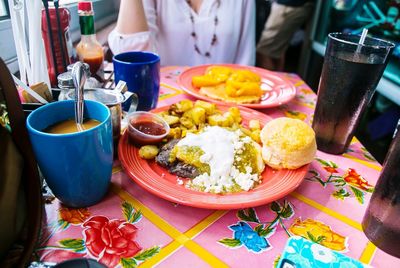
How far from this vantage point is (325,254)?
0.49 m

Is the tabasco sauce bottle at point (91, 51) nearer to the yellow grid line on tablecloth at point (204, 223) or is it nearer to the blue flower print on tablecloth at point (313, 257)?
the yellow grid line on tablecloth at point (204, 223)

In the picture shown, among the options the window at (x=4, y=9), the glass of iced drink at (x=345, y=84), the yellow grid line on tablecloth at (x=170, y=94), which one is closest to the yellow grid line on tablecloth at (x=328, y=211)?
the glass of iced drink at (x=345, y=84)

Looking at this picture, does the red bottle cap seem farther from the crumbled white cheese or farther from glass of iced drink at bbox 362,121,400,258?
glass of iced drink at bbox 362,121,400,258

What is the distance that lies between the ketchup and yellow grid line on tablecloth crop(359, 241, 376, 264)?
498 mm

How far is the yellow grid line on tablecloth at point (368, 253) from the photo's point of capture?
527 millimetres

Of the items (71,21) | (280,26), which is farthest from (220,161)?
(280,26)

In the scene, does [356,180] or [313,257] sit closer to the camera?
[313,257]

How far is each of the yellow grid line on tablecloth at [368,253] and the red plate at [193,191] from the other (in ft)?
0.54

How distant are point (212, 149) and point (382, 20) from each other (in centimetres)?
202

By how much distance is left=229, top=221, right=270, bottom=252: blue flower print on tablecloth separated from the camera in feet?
1.78

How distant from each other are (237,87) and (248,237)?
615 millimetres

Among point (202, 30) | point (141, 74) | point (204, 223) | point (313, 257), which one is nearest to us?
point (313, 257)

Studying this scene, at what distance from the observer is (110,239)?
0.54m

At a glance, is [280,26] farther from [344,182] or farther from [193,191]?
[193,191]
